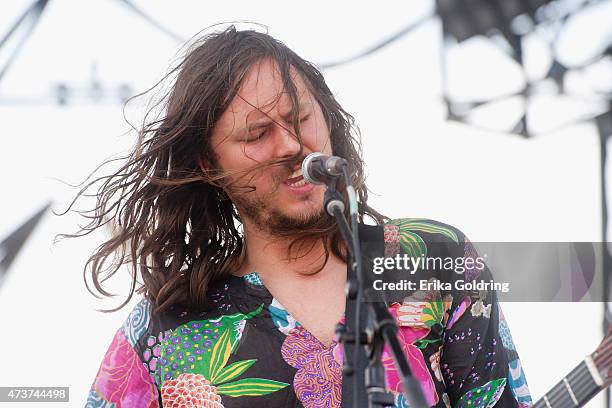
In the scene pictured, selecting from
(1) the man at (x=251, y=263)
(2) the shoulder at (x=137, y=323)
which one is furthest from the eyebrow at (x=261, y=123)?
(2) the shoulder at (x=137, y=323)

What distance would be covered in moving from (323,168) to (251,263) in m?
0.76

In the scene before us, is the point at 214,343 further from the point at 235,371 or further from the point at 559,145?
the point at 559,145

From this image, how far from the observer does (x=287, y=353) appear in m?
1.80

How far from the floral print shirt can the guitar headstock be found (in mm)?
488

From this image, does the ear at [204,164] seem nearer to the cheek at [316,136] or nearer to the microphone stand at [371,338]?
the cheek at [316,136]

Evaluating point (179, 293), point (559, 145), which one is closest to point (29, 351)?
point (179, 293)

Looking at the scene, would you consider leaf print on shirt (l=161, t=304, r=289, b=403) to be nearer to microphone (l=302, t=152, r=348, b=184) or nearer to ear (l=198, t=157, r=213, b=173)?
ear (l=198, t=157, r=213, b=173)

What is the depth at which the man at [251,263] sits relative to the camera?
179 centimetres

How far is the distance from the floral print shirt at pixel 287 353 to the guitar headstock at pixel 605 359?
0.49m

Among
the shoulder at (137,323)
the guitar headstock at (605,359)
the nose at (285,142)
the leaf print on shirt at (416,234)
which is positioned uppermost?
the nose at (285,142)

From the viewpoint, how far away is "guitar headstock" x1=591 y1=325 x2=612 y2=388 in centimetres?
128

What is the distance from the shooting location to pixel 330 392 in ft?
5.67

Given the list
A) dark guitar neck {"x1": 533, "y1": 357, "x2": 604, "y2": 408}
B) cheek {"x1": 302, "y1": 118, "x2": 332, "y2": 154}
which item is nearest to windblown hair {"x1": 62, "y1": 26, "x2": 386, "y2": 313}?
cheek {"x1": 302, "y1": 118, "x2": 332, "y2": 154}

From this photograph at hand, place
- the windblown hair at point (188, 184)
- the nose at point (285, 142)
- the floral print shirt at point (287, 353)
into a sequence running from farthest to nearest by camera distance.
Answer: the windblown hair at point (188, 184) < the nose at point (285, 142) < the floral print shirt at point (287, 353)
